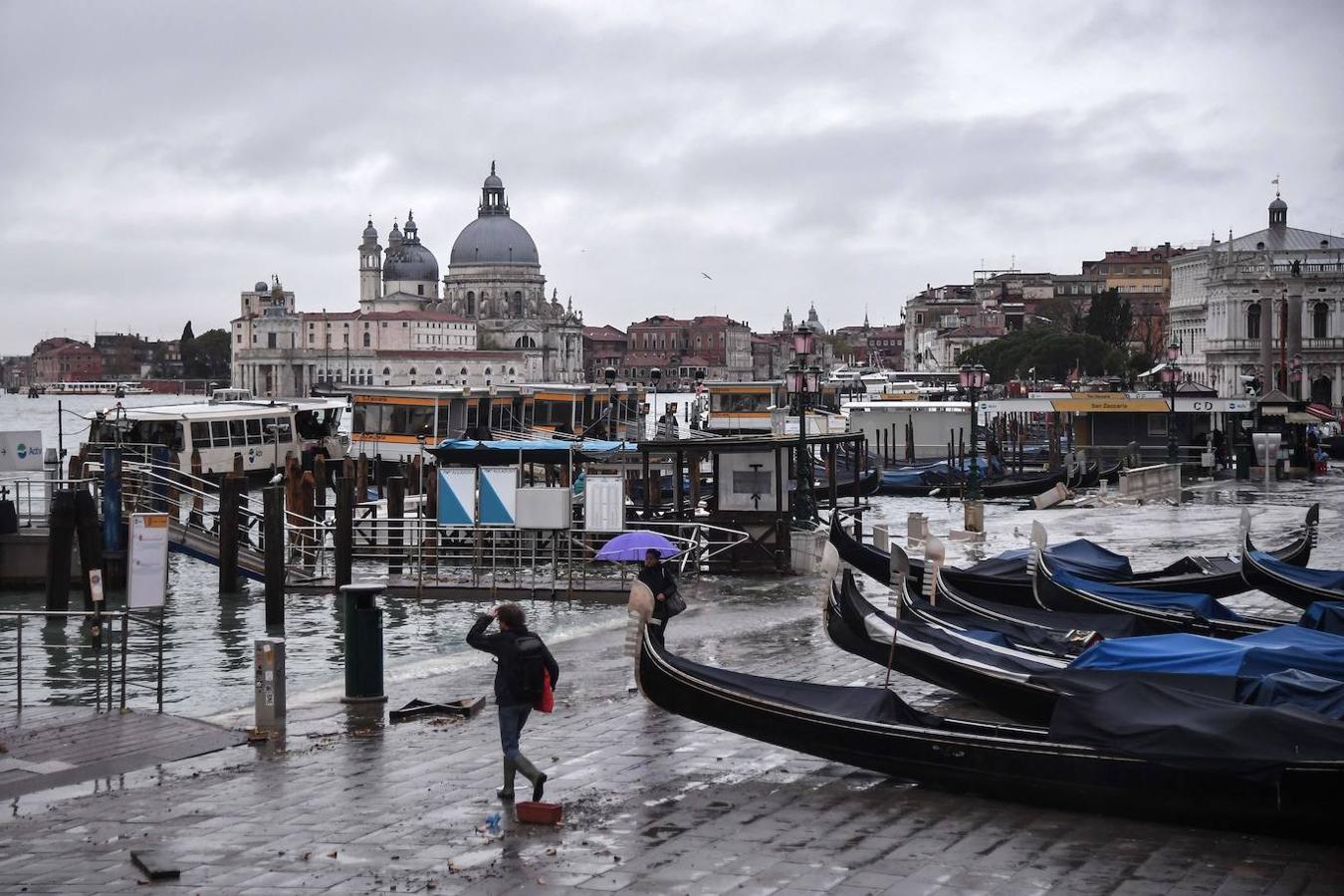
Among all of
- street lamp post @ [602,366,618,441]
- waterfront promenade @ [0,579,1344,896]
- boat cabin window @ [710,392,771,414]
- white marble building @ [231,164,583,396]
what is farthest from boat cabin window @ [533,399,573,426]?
white marble building @ [231,164,583,396]

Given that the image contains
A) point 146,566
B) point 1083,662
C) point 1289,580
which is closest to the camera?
point 1083,662

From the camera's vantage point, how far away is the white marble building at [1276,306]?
7094 centimetres

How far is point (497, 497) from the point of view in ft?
67.2

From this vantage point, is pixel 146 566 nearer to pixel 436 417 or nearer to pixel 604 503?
pixel 604 503

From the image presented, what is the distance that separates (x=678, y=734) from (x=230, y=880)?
3872 millimetres

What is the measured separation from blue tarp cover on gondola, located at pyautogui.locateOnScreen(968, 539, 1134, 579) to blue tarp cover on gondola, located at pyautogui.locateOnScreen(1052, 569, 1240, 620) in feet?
2.13

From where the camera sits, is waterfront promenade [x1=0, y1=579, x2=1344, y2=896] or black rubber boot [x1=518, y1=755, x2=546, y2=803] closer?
waterfront promenade [x1=0, y1=579, x2=1344, y2=896]

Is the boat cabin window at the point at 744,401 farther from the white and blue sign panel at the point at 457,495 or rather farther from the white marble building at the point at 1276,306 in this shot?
the white and blue sign panel at the point at 457,495

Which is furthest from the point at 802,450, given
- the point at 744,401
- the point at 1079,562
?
the point at 744,401

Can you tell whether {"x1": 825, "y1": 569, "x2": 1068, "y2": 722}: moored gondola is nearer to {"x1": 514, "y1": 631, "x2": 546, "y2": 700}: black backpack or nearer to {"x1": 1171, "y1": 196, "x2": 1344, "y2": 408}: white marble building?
{"x1": 514, "y1": 631, "x2": 546, "y2": 700}: black backpack

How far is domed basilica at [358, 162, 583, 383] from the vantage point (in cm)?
17938

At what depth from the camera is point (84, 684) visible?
616 inches

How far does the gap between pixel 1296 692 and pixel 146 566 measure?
32.8 feet

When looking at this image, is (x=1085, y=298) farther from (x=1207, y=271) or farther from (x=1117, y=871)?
A: (x=1117, y=871)
